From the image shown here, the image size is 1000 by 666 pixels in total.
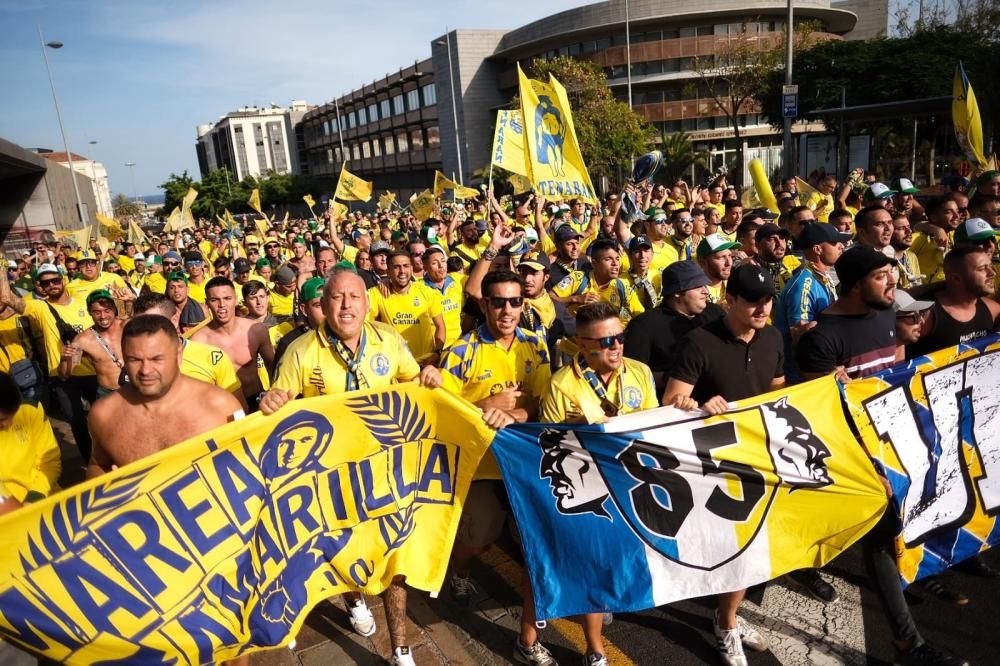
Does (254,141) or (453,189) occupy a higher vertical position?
(254,141)

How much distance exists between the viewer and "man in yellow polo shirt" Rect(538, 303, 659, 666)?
3352mm

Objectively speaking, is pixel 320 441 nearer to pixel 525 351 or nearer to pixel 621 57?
pixel 525 351

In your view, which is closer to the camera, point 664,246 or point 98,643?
point 98,643

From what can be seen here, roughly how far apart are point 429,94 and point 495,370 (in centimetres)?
7094

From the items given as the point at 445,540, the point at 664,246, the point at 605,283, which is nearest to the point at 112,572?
the point at 445,540

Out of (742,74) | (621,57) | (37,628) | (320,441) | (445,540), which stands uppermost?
(621,57)

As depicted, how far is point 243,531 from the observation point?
303 centimetres

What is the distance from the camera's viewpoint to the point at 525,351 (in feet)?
14.0

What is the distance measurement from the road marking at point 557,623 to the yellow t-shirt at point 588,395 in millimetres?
956

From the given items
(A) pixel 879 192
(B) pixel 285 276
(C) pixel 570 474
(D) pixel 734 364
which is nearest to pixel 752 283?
(D) pixel 734 364

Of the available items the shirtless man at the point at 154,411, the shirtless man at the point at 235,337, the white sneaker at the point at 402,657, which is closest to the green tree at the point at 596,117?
the shirtless man at the point at 235,337

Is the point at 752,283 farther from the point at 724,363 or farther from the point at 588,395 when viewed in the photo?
the point at 588,395

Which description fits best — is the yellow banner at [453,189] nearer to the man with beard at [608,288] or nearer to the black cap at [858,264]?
the man with beard at [608,288]

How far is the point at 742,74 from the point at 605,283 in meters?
38.9
